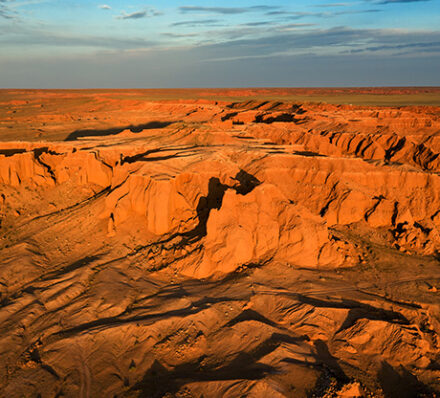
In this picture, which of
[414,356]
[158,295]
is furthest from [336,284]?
[158,295]

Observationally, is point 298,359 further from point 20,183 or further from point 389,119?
point 389,119

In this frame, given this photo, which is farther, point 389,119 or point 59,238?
point 389,119

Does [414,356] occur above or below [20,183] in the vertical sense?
below

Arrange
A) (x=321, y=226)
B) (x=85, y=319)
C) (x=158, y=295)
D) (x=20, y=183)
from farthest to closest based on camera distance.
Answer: (x=20, y=183) → (x=321, y=226) → (x=158, y=295) → (x=85, y=319)

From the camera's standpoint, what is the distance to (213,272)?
43.8 feet

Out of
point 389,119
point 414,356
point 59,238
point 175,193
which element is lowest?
point 414,356

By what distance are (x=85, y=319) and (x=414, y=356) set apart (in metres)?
10.4

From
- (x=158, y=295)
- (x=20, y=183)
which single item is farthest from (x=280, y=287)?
(x=20, y=183)

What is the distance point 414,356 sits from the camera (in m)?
9.57

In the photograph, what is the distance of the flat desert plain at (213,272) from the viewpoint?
902 cm

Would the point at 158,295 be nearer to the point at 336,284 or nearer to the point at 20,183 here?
the point at 336,284

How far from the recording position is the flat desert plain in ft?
29.6

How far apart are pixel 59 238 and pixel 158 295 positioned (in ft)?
23.4

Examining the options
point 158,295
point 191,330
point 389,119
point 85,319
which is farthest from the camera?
point 389,119
